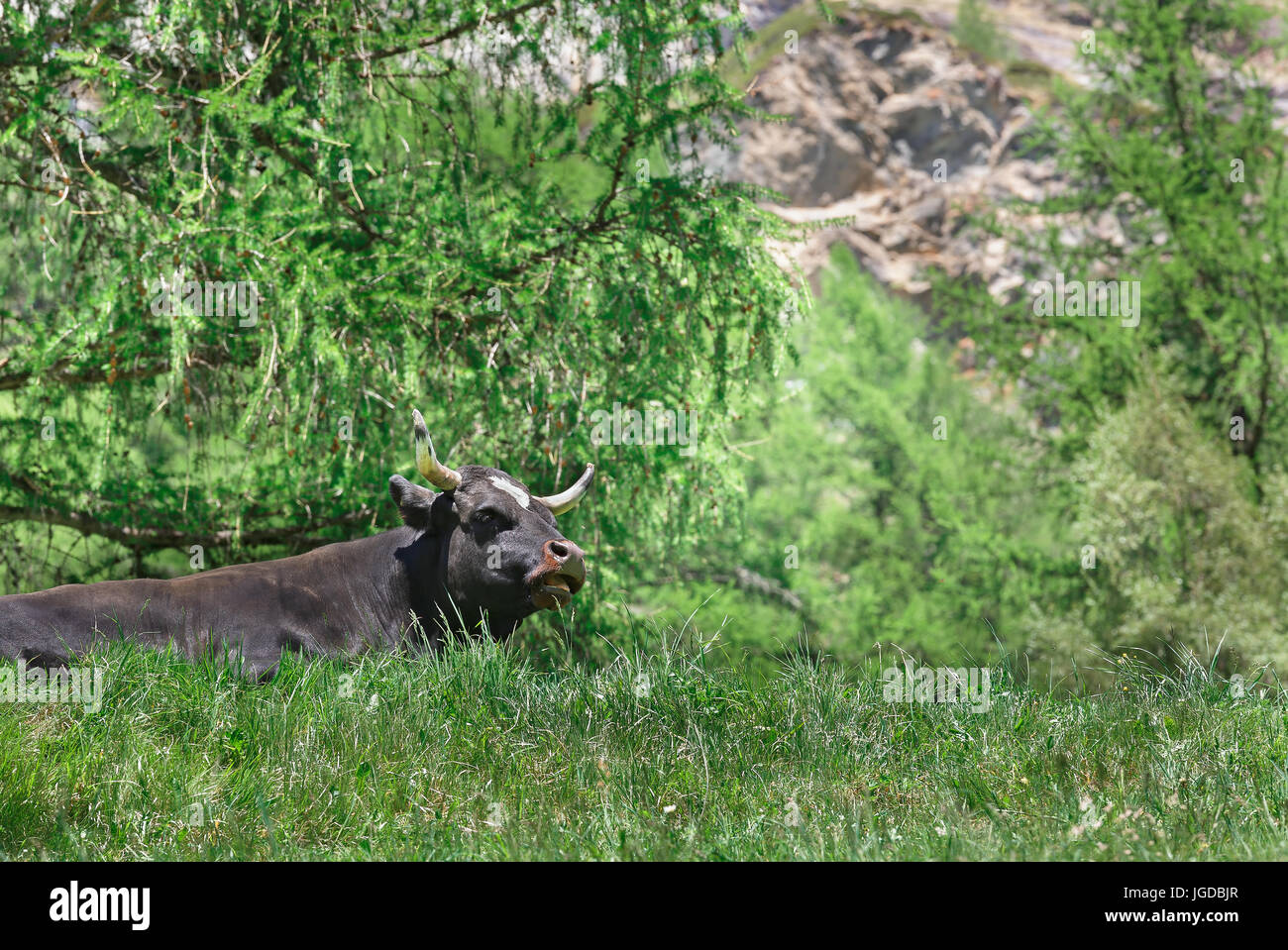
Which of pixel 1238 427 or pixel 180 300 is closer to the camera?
pixel 180 300

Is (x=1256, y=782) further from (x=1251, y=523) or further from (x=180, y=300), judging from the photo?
(x=1251, y=523)

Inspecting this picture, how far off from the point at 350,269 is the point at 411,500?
2859 mm

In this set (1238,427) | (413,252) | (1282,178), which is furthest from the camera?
(1282,178)

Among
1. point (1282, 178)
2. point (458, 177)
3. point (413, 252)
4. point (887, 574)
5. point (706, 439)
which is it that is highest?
point (1282, 178)

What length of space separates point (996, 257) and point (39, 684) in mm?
65785

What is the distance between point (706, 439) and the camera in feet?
35.6

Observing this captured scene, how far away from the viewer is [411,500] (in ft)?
22.9

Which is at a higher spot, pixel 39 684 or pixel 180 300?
pixel 180 300

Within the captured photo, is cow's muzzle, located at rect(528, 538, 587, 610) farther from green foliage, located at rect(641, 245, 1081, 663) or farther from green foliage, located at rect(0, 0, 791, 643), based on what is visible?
green foliage, located at rect(641, 245, 1081, 663)

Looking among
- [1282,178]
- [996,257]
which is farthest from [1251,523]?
[996,257]

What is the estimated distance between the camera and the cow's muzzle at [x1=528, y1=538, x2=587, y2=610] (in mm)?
6453
